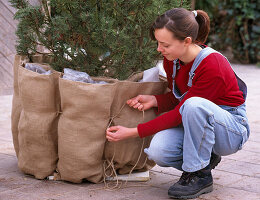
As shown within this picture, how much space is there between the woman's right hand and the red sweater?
0.55 ft

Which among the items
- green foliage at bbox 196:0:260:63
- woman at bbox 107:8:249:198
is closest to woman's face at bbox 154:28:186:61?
woman at bbox 107:8:249:198

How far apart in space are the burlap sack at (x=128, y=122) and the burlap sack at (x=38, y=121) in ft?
1.14

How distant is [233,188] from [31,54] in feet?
5.06

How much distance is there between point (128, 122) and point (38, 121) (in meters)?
0.54

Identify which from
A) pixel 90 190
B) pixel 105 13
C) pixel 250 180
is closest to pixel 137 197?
pixel 90 190

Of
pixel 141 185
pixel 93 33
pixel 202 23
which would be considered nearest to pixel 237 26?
pixel 202 23

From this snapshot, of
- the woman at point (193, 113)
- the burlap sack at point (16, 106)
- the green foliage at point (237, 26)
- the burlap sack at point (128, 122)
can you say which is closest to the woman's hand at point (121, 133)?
the woman at point (193, 113)

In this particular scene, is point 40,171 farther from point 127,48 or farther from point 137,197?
point 127,48

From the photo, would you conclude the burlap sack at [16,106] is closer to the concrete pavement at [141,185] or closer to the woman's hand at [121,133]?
the concrete pavement at [141,185]

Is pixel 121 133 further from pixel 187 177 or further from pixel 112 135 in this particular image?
pixel 187 177

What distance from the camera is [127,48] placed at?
9.86 ft

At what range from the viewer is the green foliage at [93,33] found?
291 centimetres

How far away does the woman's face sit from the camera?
279 cm

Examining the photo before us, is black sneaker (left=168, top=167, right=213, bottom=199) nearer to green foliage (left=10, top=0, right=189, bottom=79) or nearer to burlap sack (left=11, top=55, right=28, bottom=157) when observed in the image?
green foliage (left=10, top=0, right=189, bottom=79)
